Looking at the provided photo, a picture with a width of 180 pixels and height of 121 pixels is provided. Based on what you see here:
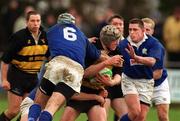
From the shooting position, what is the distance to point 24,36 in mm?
15102

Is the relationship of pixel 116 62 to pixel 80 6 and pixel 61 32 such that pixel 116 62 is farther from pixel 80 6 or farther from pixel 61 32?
pixel 80 6

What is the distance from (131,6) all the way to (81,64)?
15.0m

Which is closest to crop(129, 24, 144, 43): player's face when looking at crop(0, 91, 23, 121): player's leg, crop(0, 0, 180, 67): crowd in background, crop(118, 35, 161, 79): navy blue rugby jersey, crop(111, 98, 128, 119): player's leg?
crop(118, 35, 161, 79): navy blue rugby jersey

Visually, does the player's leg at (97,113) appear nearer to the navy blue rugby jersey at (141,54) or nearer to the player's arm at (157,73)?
the navy blue rugby jersey at (141,54)

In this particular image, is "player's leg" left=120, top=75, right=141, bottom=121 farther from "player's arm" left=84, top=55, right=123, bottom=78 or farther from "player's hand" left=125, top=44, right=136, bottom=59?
"player's arm" left=84, top=55, right=123, bottom=78

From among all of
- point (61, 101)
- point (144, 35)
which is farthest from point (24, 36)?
point (61, 101)

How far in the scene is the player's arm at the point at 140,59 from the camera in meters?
13.6

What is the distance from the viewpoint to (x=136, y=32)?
14305 mm

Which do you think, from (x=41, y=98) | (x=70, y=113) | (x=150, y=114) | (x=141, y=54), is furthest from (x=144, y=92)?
(x=150, y=114)

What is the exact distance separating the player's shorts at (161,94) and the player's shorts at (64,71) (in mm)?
3080

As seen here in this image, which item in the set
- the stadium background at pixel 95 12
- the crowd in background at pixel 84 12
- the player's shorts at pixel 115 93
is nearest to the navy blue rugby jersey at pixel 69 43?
the player's shorts at pixel 115 93

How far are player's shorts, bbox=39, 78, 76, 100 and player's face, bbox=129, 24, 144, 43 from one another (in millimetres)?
2133

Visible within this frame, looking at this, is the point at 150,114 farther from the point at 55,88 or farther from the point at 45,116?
the point at 45,116

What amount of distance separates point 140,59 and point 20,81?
2524 mm
